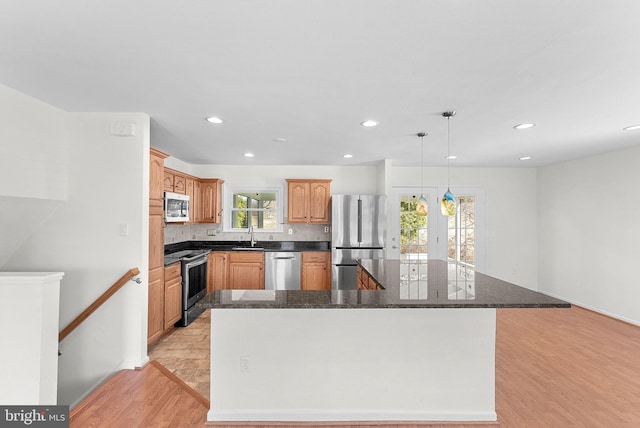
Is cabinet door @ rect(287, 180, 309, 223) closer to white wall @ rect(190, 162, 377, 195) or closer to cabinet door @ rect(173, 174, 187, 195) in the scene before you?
white wall @ rect(190, 162, 377, 195)

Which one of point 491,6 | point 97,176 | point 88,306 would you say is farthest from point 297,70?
point 88,306

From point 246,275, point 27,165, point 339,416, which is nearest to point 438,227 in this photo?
point 246,275

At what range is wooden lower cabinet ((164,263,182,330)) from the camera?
3.79 meters

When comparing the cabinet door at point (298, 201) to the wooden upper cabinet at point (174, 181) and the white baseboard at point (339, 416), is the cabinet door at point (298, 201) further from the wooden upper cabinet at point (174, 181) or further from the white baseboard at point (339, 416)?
the white baseboard at point (339, 416)

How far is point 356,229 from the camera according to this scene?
5.16 metres

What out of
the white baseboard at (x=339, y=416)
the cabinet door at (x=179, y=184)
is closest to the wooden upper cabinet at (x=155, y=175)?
the cabinet door at (x=179, y=184)

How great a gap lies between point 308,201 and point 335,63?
372cm

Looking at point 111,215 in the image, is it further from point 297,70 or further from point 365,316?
point 365,316

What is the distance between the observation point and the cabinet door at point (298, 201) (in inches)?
222

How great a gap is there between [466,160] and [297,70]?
410 centimetres

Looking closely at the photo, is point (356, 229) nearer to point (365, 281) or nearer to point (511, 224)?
point (365, 281)

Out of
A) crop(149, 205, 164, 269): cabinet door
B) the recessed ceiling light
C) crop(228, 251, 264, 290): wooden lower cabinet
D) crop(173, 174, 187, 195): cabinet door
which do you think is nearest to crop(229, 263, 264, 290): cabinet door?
crop(228, 251, 264, 290): wooden lower cabinet

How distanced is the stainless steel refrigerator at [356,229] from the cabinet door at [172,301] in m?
2.29

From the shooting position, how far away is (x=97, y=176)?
2.97 m
